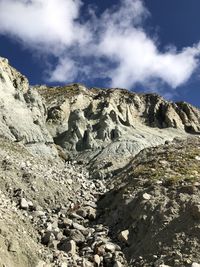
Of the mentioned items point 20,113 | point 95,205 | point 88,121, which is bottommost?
point 95,205

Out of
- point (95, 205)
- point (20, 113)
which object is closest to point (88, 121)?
point (20, 113)

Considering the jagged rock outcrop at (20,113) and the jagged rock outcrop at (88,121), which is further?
the jagged rock outcrop at (88,121)

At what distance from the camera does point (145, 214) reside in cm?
2392

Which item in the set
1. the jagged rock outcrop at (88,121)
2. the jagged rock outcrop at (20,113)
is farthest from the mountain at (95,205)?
the jagged rock outcrop at (88,121)

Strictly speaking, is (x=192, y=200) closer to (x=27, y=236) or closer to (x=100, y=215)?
(x=100, y=215)

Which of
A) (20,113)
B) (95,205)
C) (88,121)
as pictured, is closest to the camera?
(95,205)

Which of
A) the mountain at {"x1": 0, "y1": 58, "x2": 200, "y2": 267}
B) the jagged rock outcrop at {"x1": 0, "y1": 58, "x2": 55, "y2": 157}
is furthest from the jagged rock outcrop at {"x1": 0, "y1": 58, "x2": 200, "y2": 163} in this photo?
the mountain at {"x1": 0, "y1": 58, "x2": 200, "y2": 267}

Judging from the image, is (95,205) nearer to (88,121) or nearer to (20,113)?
(20,113)

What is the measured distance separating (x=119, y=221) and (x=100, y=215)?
2.03 m

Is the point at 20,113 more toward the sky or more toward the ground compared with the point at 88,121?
more toward the ground

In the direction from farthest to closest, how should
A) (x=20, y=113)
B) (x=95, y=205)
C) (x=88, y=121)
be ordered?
(x=88, y=121) → (x=20, y=113) → (x=95, y=205)

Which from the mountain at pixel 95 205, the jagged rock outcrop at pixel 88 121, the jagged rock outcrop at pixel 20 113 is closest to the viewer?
the mountain at pixel 95 205

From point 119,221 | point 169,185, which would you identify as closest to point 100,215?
point 119,221

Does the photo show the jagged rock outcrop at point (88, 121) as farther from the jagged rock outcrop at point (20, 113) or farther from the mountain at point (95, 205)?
the mountain at point (95, 205)
